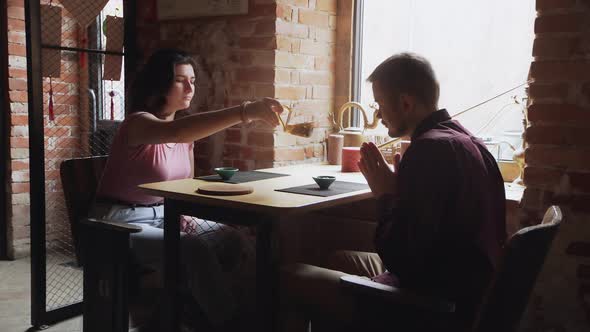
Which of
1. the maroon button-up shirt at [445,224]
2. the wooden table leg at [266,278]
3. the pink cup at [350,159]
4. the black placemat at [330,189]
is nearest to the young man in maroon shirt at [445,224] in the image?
the maroon button-up shirt at [445,224]

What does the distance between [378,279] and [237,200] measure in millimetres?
502

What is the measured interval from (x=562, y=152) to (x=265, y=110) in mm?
1076

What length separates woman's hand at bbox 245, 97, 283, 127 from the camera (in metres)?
2.29

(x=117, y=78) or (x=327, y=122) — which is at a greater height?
(x=117, y=78)

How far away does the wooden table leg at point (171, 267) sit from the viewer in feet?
6.94

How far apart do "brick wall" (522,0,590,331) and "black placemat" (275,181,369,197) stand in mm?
619

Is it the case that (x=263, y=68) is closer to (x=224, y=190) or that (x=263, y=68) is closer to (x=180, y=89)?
(x=180, y=89)

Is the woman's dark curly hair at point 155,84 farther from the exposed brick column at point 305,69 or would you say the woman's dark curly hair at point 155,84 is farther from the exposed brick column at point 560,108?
the exposed brick column at point 560,108

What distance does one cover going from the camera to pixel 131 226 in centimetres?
204

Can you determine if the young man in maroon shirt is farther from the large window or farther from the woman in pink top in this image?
the large window

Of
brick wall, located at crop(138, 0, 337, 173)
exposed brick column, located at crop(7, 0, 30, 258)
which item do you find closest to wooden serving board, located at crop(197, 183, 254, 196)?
brick wall, located at crop(138, 0, 337, 173)

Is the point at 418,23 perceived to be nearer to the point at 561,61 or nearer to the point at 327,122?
the point at 327,122

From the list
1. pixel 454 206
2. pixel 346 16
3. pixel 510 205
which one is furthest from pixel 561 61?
pixel 346 16

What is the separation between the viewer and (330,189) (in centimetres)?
217
